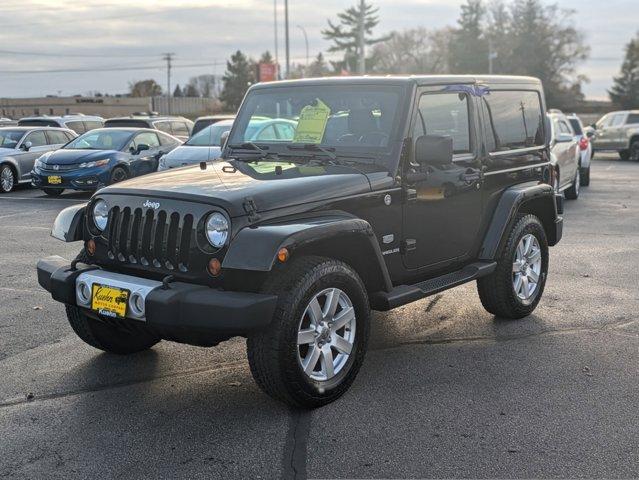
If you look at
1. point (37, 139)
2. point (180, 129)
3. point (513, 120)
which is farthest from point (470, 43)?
point (513, 120)

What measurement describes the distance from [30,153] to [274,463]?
51.6 ft

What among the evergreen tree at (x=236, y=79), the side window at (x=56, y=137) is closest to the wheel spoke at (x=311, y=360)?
the side window at (x=56, y=137)

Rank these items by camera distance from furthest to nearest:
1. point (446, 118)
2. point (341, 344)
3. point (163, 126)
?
point (163, 126)
point (446, 118)
point (341, 344)

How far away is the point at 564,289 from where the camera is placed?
7.11m

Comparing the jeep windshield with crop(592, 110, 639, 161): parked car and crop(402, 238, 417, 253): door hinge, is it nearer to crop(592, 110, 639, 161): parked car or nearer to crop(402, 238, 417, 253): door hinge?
crop(402, 238, 417, 253): door hinge

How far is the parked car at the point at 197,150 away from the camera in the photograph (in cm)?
1403

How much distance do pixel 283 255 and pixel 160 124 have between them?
17985mm

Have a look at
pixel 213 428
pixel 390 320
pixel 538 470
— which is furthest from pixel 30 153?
pixel 538 470

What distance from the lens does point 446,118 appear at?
17.7 feet

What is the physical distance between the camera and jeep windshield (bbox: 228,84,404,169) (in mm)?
4973

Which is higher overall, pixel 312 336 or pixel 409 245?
pixel 409 245

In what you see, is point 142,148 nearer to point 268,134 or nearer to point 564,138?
point 564,138

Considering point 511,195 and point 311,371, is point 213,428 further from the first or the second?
point 511,195

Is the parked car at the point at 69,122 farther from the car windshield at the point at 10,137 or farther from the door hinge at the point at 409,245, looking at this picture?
the door hinge at the point at 409,245
